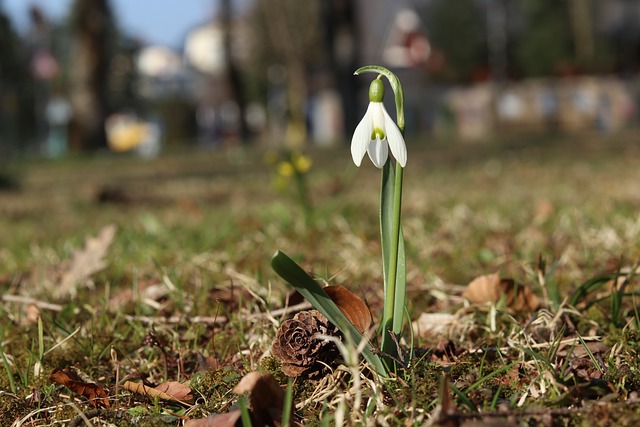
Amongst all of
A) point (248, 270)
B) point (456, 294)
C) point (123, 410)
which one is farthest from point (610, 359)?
point (248, 270)

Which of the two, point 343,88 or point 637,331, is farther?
point 343,88

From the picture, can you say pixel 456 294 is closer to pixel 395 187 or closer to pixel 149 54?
pixel 395 187

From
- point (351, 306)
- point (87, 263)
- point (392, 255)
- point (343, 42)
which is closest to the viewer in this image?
point (392, 255)

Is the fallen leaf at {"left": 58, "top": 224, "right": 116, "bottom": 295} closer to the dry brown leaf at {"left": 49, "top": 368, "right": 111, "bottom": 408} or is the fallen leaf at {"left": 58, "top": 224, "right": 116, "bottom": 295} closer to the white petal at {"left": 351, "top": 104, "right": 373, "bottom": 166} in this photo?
the dry brown leaf at {"left": 49, "top": 368, "right": 111, "bottom": 408}

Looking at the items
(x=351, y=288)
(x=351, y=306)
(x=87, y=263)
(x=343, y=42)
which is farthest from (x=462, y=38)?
(x=351, y=306)

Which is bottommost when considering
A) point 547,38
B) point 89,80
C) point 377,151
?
point 547,38

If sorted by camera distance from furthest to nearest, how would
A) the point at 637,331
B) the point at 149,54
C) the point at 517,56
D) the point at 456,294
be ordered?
the point at 149,54
the point at 517,56
the point at 456,294
the point at 637,331

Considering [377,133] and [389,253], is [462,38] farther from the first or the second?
[377,133]
